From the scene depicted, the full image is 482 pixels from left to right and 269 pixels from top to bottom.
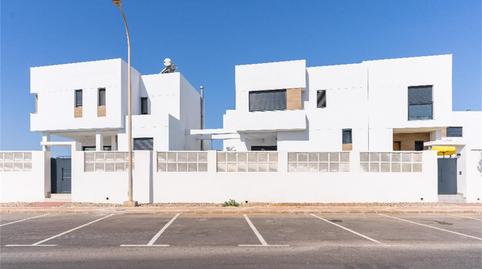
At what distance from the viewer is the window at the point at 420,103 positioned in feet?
53.0

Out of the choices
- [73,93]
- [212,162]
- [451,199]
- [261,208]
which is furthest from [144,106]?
[451,199]

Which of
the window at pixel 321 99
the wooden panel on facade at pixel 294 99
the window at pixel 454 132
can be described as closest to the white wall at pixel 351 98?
the window at pixel 321 99

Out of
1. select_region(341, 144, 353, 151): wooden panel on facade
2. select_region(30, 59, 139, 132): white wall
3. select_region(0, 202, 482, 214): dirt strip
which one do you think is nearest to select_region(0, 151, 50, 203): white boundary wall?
select_region(0, 202, 482, 214): dirt strip

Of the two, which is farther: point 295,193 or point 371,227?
point 295,193

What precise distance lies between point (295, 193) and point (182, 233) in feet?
20.3

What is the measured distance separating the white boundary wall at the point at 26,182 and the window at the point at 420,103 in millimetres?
21712

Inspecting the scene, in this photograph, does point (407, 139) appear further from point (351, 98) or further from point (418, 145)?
point (351, 98)

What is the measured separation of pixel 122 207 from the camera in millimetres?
10812

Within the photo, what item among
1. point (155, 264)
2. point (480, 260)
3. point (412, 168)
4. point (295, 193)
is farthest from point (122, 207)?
point (412, 168)

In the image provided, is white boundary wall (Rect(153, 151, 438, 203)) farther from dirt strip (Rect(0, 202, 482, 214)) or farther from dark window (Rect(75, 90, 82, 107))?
dark window (Rect(75, 90, 82, 107))

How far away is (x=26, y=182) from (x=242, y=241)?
12196 millimetres

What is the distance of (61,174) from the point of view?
1259cm

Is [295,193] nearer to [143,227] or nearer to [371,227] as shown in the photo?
Answer: [371,227]

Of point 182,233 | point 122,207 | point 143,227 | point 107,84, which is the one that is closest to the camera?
point 182,233
